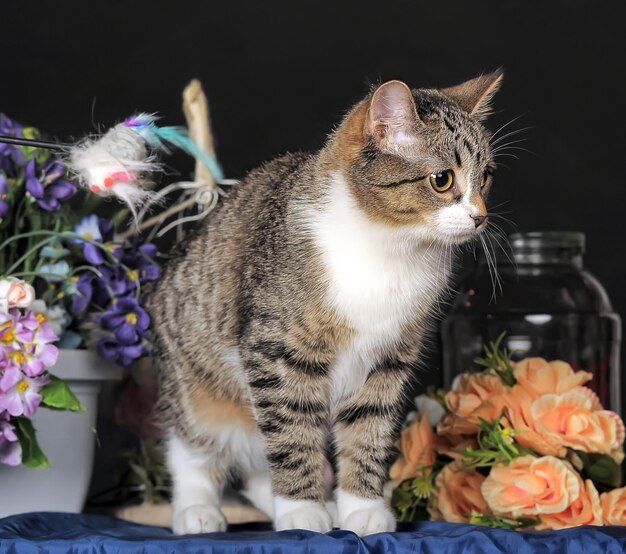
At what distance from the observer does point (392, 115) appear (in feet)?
4.31

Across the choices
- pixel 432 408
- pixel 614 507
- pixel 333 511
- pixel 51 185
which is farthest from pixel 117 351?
pixel 614 507

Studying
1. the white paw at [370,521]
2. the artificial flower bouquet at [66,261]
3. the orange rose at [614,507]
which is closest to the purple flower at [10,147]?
the artificial flower bouquet at [66,261]

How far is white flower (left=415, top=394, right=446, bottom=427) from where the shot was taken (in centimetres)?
170

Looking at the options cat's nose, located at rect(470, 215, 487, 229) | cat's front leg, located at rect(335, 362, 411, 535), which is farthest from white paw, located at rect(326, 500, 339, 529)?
cat's nose, located at rect(470, 215, 487, 229)

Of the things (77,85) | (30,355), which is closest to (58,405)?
(30,355)

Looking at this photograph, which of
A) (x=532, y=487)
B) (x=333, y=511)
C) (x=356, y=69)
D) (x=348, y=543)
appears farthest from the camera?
(x=356, y=69)

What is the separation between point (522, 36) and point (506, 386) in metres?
1.13

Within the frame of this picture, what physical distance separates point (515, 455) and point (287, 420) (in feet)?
1.10

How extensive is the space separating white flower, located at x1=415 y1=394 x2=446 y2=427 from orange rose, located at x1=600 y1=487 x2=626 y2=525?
0.32 meters

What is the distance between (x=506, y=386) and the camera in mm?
1577

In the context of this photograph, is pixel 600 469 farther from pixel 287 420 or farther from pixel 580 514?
pixel 287 420

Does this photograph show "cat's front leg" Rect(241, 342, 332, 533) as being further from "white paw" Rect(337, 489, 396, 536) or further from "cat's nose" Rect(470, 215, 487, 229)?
"cat's nose" Rect(470, 215, 487, 229)

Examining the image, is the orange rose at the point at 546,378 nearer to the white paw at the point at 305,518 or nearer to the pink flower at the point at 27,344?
the white paw at the point at 305,518

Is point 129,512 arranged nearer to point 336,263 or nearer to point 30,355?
point 30,355
